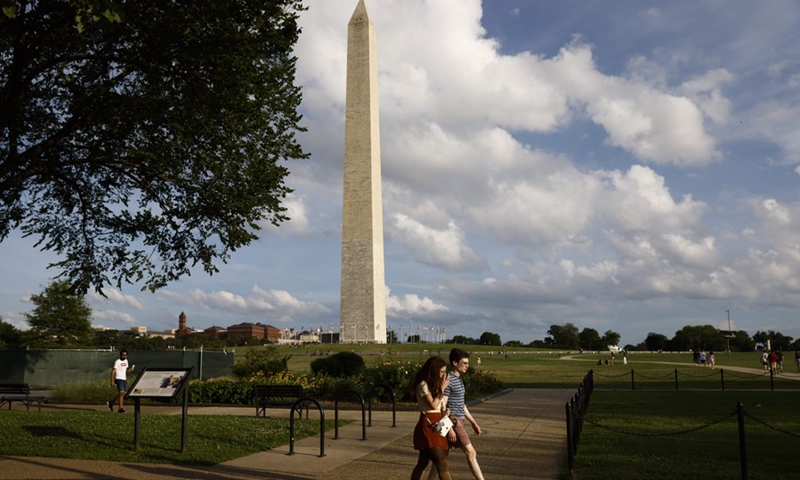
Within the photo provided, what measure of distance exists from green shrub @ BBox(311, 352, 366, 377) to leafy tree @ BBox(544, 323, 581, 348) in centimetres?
12239

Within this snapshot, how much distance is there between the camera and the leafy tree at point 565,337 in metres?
144

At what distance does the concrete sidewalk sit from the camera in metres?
9.78

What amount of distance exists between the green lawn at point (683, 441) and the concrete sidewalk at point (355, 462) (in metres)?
0.82

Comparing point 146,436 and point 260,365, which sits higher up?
point 260,365

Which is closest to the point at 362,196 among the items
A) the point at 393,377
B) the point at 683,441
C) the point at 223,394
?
the point at 393,377

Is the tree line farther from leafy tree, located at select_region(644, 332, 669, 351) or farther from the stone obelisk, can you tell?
the stone obelisk

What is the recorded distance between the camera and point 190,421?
15.4 meters

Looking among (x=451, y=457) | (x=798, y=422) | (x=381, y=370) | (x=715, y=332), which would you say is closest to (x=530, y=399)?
(x=381, y=370)

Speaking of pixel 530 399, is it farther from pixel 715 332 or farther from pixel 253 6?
pixel 715 332

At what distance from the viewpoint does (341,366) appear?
2570 cm

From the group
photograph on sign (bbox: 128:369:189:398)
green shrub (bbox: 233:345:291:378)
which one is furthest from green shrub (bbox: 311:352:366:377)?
photograph on sign (bbox: 128:369:189:398)

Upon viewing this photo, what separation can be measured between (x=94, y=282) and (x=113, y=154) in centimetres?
439

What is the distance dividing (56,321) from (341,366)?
47.1 meters

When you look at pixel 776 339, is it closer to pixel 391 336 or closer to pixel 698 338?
pixel 698 338
